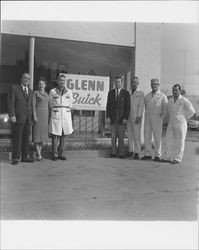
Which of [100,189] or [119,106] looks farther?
[119,106]

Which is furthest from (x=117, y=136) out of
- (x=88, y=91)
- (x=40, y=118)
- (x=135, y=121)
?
(x=40, y=118)

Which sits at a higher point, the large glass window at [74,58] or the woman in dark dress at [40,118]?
the large glass window at [74,58]

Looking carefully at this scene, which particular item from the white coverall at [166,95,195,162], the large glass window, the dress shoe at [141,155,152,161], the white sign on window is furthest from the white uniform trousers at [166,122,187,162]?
the large glass window

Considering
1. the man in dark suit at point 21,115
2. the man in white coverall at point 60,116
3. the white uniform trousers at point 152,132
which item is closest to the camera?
the man in dark suit at point 21,115

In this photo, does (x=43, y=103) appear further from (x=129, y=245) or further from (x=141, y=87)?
(x=129, y=245)

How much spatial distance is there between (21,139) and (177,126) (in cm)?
230

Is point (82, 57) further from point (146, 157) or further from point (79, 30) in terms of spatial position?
point (146, 157)

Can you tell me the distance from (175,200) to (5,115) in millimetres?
2579

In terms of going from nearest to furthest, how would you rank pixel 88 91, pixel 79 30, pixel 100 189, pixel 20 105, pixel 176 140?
1. pixel 100 189
2. pixel 79 30
3. pixel 20 105
4. pixel 176 140
5. pixel 88 91

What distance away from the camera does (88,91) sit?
5684 mm

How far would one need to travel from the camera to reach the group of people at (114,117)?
16.7 feet

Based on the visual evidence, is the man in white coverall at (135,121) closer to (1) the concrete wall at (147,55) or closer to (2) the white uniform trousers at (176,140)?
(1) the concrete wall at (147,55)

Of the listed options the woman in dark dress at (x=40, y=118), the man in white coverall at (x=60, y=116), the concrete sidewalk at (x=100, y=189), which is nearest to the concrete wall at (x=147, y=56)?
the concrete sidewalk at (x=100, y=189)

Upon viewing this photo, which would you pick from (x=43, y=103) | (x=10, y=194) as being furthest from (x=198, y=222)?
(x=43, y=103)
